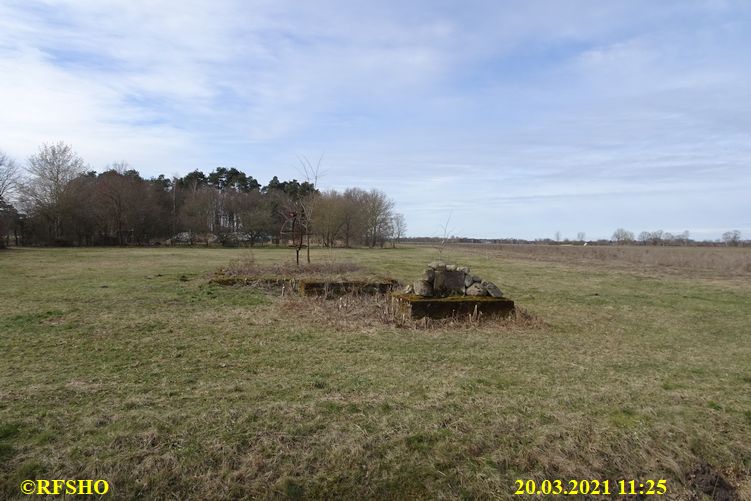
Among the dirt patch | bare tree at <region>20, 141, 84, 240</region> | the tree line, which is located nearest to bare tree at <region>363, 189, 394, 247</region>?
the tree line

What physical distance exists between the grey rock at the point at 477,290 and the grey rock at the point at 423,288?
0.80 m

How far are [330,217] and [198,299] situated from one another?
44424 millimetres

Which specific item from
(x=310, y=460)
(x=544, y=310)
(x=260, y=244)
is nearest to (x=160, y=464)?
(x=310, y=460)

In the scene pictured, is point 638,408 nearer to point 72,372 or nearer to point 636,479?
point 636,479

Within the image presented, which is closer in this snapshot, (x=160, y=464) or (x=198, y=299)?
(x=160, y=464)

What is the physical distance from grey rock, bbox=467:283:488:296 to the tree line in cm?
2503

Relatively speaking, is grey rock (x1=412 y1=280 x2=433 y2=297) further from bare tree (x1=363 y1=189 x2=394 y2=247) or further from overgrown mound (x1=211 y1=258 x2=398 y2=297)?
bare tree (x1=363 y1=189 x2=394 y2=247)

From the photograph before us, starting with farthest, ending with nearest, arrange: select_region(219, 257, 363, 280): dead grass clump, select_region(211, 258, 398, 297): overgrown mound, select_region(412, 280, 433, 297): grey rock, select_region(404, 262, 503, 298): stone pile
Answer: select_region(219, 257, 363, 280): dead grass clump
select_region(211, 258, 398, 297): overgrown mound
select_region(404, 262, 503, 298): stone pile
select_region(412, 280, 433, 297): grey rock

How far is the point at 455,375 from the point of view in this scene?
5.17 metres

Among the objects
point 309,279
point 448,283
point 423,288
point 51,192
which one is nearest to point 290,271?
point 309,279

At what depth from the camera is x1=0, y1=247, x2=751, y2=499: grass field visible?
2.99 m

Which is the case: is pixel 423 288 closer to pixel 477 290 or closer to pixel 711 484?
pixel 477 290

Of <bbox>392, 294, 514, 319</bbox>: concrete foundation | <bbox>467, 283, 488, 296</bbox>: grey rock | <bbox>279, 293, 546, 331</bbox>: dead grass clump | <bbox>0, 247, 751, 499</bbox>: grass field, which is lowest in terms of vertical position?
<bbox>0, 247, 751, 499</bbox>: grass field

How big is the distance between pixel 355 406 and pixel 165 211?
Answer: 5343 centimetres
